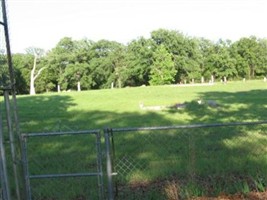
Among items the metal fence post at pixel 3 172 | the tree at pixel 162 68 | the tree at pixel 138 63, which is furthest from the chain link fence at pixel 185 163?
the tree at pixel 138 63

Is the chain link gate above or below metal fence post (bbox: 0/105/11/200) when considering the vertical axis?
below

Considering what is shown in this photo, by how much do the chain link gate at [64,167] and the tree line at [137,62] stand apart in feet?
237

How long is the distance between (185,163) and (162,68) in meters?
77.2

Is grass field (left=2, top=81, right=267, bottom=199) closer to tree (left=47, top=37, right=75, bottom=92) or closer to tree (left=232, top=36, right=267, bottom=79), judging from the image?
tree (left=47, top=37, right=75, bottom=92)

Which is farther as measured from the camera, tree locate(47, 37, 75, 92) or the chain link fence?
tree locate(47, 37, 75, 92)

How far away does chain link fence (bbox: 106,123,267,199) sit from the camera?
7.15 m

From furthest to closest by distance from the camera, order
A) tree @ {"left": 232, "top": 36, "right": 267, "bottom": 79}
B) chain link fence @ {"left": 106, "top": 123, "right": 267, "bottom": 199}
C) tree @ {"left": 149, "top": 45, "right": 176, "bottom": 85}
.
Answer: tree @ {"left": 232, "top": 36, "right": 267, "bottom": 79}
tree @ {"left": 149, "top": 45, "right": 176, "bottom": 85}
chain link fence @ {"left": 106, "top": 123, "right": 267, "bottom": 199}

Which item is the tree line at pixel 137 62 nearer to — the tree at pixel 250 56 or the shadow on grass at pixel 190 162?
the tree at pixel 250 56

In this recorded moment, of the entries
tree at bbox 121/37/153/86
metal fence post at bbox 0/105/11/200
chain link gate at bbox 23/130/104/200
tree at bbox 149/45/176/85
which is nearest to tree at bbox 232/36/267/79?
tree at bbox 149/45/176/85

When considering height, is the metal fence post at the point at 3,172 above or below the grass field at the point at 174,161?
above

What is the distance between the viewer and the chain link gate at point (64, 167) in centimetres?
668

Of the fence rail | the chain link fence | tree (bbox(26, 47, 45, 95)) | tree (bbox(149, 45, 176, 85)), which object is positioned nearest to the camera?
the fence rail

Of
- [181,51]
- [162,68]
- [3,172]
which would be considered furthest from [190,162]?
[181,51]

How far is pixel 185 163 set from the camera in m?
9.16
